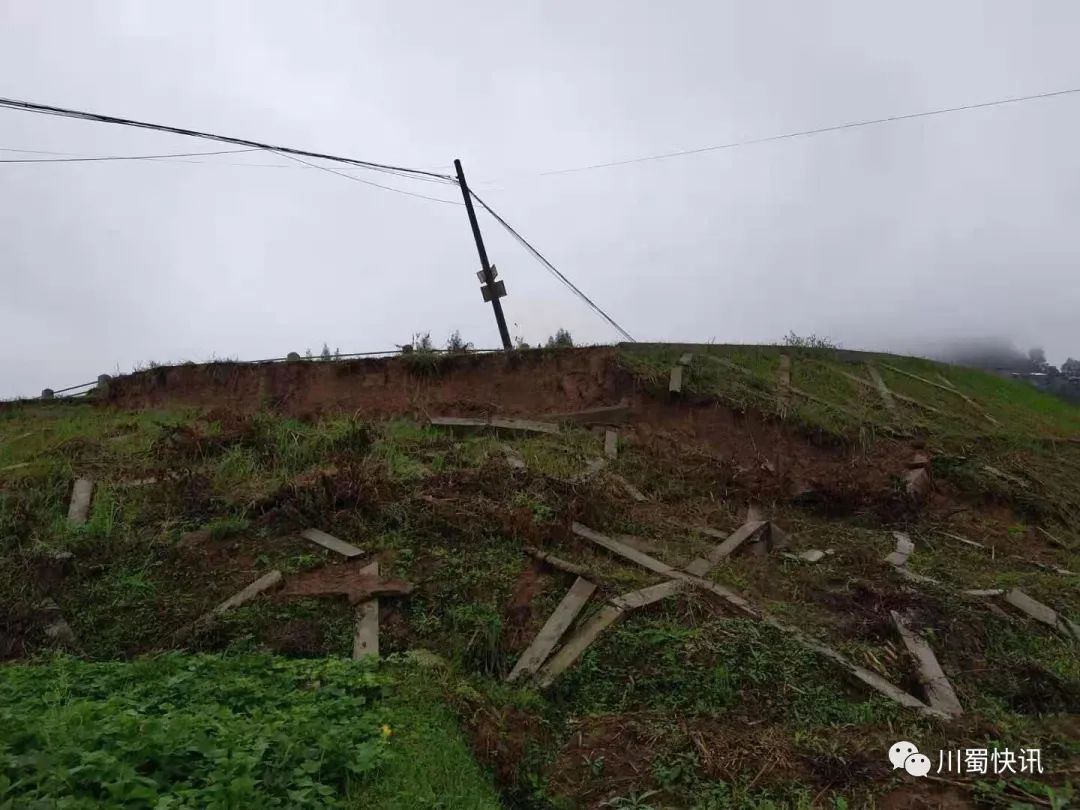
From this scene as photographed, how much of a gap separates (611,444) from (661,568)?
3004mm

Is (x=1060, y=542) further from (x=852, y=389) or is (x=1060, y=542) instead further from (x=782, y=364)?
(x=782, y=364)

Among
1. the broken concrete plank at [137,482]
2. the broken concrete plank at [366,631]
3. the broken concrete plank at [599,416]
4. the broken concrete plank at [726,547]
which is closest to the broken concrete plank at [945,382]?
the broken concrete plank at [599,416]

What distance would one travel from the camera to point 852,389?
36.9 ft

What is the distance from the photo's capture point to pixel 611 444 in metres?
9.67

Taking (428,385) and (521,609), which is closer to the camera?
(521,609)

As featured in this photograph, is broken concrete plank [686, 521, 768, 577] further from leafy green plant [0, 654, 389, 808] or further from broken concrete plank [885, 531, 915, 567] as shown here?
leafy green plant [0, 654, 389, 808]

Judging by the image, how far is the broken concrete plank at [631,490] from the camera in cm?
848

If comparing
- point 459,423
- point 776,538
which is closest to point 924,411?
point 776,538

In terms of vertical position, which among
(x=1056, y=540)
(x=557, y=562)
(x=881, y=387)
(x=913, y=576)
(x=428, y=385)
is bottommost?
(x=1056, y=540)

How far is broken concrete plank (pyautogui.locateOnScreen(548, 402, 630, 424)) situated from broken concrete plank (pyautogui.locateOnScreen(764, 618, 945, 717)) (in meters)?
4.81

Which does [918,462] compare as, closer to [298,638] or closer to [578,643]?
[578,643]

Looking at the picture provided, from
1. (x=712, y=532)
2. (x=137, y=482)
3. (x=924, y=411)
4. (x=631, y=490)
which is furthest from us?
(x=924, y=411)

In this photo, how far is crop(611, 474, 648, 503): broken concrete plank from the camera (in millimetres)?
8477

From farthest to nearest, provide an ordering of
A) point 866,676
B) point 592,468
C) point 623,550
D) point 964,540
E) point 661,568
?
point 592,468 → point 964,540 → point 623,550 → point 661,568 → point 866,676
